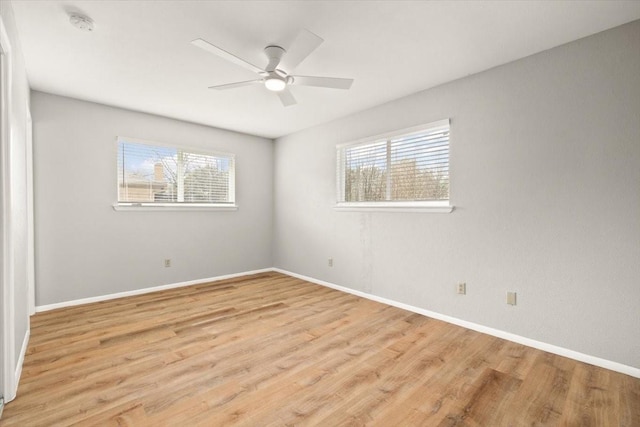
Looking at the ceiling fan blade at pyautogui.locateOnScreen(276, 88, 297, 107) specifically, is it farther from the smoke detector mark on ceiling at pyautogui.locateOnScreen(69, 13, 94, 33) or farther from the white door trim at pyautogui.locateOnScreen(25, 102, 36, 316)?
the white door trim at pyautogui.locateOnScreen(25, 102, 36, 316)

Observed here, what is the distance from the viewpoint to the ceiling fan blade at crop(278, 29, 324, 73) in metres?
1.94

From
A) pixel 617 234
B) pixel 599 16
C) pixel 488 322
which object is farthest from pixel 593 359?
pixel 599 16

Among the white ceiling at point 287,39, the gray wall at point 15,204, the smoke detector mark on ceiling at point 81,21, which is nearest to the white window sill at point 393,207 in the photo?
the white ceiling at point 287,39

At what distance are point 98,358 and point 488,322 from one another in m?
3.35

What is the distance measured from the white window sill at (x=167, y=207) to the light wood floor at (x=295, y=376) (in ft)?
4.45

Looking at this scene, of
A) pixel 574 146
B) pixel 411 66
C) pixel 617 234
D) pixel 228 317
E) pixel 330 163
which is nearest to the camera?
pixel 617 234

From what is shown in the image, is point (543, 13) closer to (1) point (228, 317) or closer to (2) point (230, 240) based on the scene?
(1) point (228, 317)

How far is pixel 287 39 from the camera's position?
2.28 meters

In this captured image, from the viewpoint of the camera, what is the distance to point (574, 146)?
2.34 meters

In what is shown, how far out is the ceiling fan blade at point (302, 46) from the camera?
194cm

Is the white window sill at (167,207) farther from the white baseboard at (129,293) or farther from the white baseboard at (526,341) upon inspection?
the white baseboard at (526,341)

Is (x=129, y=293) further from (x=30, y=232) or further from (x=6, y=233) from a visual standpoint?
(x=6, y=233)

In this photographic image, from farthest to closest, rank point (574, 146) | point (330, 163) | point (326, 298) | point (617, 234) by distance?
point (330, 163)
point (326, 298)
point (574, 146)
point (617, 234)

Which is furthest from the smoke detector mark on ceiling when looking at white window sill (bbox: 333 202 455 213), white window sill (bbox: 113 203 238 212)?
white window sill (bbox: 333 202 455 213)
